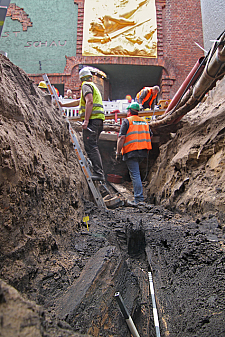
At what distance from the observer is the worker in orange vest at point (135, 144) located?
15.1 ft

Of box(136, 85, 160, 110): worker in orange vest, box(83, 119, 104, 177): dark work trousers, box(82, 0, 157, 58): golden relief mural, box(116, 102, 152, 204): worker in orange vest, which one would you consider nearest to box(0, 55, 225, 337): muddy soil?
box(83, 119, 104, 177): dark work trousers

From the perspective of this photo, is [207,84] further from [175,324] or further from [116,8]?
[116,8]

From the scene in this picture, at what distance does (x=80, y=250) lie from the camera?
1997mm

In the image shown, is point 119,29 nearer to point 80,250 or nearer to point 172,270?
point 80,250

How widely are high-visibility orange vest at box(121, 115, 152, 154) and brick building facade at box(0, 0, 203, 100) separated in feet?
21.9

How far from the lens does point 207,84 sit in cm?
319

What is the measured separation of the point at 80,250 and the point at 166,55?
11223 millimetres

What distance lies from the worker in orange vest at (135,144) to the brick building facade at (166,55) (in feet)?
21.9

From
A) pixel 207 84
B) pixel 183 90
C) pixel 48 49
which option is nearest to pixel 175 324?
pixel 207 84

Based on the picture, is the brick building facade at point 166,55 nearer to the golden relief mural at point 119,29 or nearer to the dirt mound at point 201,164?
the golden relief mural at point 119,29

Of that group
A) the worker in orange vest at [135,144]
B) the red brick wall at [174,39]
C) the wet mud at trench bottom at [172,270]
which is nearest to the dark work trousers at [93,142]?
the worker in orange vest at [135,144]

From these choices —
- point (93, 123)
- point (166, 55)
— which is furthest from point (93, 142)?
point (166, 55)

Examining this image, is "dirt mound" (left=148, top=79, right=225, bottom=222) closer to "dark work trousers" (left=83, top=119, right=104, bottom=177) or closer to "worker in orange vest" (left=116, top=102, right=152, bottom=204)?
"worker in orange vest" (left=116, top=102, right=152, bottom=204)

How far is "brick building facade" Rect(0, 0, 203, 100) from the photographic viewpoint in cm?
1046
